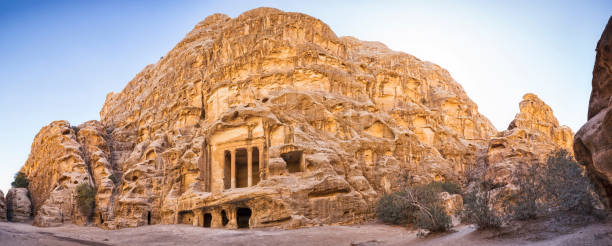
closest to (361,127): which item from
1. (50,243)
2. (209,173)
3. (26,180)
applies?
(209,173)

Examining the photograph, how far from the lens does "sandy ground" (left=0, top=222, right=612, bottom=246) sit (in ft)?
44.5

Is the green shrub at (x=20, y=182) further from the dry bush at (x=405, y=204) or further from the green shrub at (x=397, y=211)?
the green shrub at (x=397, y=211)

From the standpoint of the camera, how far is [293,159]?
35344 mm

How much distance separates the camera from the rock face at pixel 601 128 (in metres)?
9.77

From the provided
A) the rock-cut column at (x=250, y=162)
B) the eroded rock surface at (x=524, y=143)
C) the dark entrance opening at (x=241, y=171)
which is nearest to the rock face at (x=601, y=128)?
the eroded rock surface at (x=524, y=143)

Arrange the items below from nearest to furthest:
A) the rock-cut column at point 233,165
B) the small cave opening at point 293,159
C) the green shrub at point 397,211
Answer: the green shrub at point 397,211 < the small cave opening at point 293,159 < the rock-cut column at point 233,165

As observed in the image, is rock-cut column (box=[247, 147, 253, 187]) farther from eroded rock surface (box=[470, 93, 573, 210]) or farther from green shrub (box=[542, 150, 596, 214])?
green shrub (box=[542, 150, 596, 214])

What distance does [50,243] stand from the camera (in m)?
20.2

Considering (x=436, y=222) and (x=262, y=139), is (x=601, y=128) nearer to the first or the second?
(x=436, y=222)

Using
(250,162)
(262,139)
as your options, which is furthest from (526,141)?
(250,162)

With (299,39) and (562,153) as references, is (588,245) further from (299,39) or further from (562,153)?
(299,39)

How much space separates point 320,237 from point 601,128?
53.9 ft

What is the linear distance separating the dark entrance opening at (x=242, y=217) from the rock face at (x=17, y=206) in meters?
24.9

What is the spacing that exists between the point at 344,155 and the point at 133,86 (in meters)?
49.7
